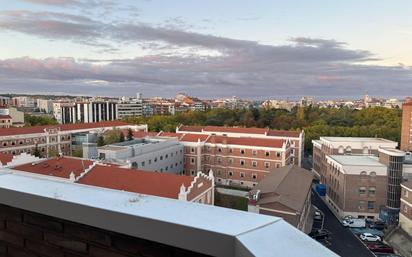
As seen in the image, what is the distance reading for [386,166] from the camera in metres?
16.7

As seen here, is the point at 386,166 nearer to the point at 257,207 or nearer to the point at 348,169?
the point at 348,169

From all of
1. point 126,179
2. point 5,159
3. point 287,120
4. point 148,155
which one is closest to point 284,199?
point 126,179

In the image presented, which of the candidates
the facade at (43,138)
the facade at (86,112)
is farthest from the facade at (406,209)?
the facade at (86,112)

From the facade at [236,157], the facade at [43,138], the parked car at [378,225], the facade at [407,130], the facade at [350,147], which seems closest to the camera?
the parked car at [378,225]

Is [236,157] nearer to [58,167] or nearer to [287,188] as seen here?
[287,188]

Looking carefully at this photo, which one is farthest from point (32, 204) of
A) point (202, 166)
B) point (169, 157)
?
point (202, 166)

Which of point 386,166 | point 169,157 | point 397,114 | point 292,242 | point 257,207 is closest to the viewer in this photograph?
point 292,242

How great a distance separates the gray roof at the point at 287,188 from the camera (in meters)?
12.4

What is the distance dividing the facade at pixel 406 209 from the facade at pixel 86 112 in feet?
151

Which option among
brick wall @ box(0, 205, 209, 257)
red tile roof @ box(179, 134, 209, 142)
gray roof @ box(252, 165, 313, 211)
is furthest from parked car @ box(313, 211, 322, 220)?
brick wall @ box(0, 205, 209, 257)

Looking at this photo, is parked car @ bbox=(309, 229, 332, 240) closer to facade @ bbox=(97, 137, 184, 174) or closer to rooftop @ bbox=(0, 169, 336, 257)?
facade @ bbox=(97, 137, 184, 174)

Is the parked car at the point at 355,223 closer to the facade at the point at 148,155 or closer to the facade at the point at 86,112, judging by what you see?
the facade at the point at 148,155

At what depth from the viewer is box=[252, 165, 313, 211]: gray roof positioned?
12.4 m

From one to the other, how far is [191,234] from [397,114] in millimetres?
42332
